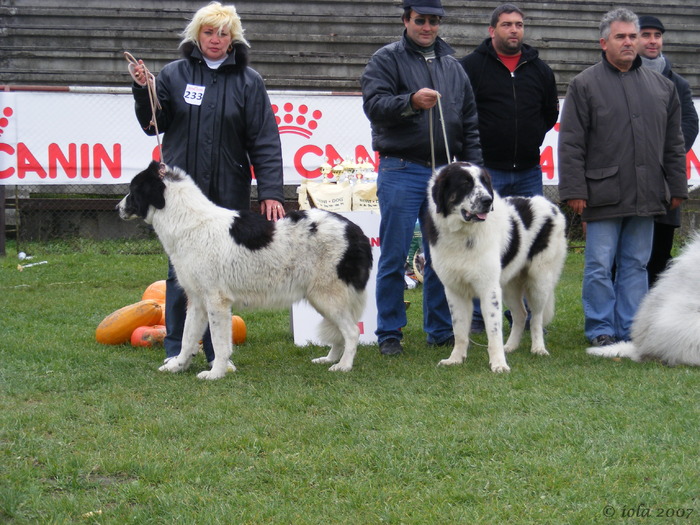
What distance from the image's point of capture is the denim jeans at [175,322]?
5883 mm

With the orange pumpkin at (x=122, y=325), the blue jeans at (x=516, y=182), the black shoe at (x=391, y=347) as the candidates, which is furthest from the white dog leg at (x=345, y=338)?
the blue jeans at (x=516, y=182)

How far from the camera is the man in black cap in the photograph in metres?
7.17

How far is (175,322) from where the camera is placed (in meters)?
5.94

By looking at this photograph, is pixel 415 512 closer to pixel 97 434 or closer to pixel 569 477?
pixel 569 477

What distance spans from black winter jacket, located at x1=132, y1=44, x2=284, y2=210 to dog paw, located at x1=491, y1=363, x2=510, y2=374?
187 centimetres

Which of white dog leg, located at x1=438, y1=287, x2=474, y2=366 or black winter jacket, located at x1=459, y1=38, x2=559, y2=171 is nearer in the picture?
white dog leg, located at x1=438, y1=287, x2=474, y2=366

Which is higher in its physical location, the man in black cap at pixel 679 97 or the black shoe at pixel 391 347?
the man in black cap at pixel 679 97

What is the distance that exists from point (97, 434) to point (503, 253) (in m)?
3.00

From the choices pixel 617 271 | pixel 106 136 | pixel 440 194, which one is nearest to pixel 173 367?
pixel 440 194

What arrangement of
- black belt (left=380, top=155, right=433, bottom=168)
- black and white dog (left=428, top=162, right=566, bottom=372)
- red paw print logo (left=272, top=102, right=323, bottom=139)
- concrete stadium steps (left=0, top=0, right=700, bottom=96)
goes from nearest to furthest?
black and white dog (left=428, top=162, right=566, bottom=372) < black belt (left=380, top=155, right=433, bottom=168) < red paw print logo (left=272, top=102, right=323, bottom=139) < concrete stadium steps (left=0, top=0, right=700, bottom=96)

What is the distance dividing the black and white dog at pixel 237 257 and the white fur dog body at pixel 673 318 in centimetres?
196

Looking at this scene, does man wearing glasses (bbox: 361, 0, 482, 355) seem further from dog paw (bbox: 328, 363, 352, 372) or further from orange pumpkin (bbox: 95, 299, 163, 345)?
orange pumpkin (bbox: 95, 299, 163, 345)

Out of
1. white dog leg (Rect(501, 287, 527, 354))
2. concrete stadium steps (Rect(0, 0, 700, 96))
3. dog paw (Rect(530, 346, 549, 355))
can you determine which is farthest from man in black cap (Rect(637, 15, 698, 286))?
concrete stadium steps (Rect(0, 0, 700, 96))

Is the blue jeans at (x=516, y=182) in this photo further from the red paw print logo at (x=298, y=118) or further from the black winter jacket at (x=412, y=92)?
the red paw print logo at (x=298, y=118)
